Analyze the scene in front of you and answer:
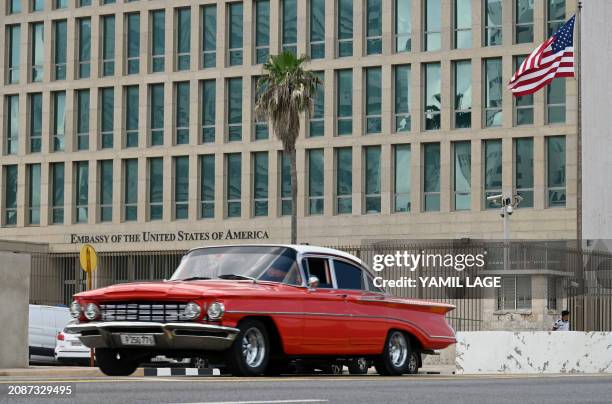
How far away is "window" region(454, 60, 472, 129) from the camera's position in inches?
2248

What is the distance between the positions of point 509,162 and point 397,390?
44.1 m

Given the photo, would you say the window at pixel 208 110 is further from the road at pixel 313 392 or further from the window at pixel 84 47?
the road at pixel 313 392

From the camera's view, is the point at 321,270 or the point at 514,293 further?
A: the point at 514,293

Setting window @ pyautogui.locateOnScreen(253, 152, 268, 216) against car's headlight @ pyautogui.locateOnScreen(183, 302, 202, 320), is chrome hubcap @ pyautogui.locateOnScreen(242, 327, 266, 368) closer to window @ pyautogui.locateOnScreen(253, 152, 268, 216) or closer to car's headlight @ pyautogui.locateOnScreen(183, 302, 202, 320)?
car's headlight @ pyautogui.locateOnScreen(183, 302, 202, 320)

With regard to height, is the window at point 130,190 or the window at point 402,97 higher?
the window at point 402,97

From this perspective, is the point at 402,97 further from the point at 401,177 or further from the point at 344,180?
the point at 344,180

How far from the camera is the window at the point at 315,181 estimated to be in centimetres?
5934

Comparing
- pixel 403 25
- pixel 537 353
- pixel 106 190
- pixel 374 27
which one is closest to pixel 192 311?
pixel 537 353

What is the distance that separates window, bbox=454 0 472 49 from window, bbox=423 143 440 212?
419cm

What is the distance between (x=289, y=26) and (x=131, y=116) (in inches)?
329

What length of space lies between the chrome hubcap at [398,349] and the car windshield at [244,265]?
193cm

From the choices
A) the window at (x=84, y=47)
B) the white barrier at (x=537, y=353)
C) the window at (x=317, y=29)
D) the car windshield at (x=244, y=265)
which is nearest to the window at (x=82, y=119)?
the window at (x=84, y=47)

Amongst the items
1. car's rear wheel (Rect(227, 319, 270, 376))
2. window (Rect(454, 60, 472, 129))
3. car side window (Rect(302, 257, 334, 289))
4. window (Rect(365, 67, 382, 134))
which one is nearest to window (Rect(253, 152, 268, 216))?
window (Rect(365, 67, 382, 134))

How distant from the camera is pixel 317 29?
2370 inches
